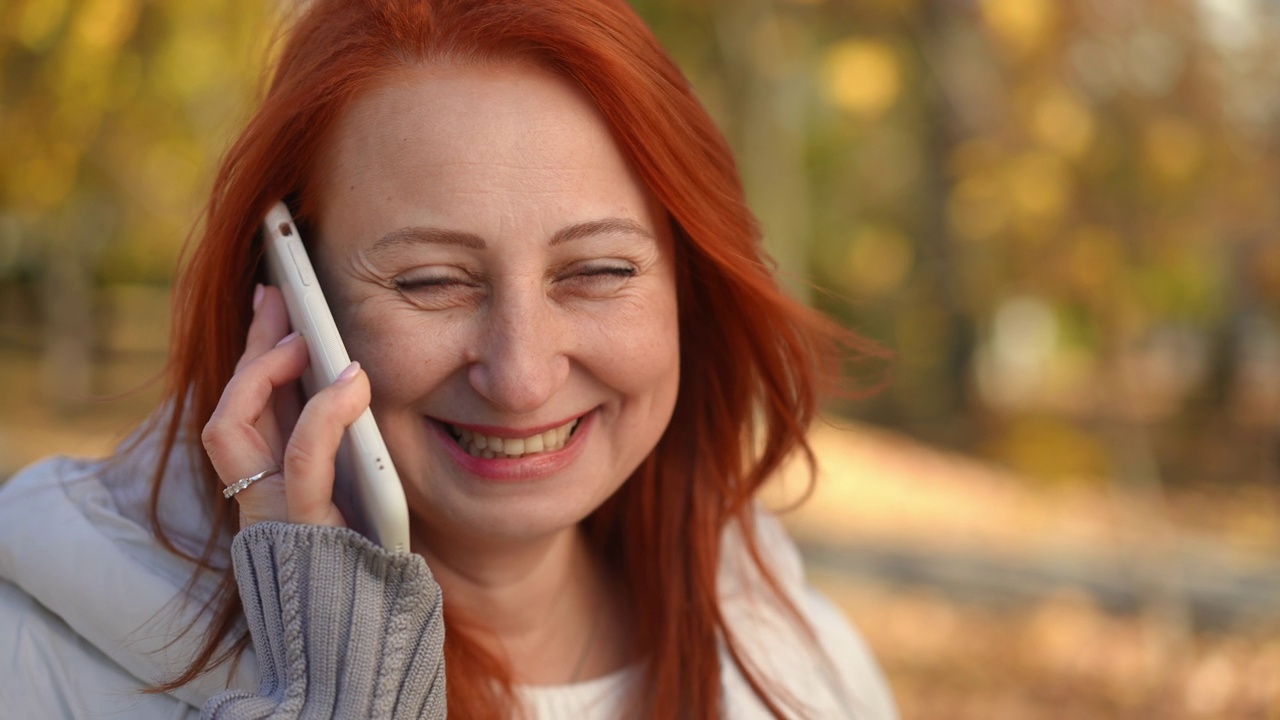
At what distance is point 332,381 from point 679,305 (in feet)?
2.44

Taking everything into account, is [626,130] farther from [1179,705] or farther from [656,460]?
[1179,705]

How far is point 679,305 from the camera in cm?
212

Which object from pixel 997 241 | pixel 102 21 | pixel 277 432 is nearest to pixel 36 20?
pixel 102 21

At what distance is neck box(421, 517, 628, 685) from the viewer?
1962mm

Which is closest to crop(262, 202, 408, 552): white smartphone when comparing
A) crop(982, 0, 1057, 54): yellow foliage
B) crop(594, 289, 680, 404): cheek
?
crop(594, 289, 680, 404): cheek

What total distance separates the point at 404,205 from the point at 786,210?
6.78 meters

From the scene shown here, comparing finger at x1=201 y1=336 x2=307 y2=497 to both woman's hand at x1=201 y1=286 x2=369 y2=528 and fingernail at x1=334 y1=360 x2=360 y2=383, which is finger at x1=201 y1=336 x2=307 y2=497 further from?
fingernail at x1=334 y1=360 x2=360 y2=383

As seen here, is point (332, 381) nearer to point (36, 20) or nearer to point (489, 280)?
point (489, 280)

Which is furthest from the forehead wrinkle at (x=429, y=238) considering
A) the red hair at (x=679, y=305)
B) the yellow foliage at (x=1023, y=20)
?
the yellow foliage at (x=1023, y=20)

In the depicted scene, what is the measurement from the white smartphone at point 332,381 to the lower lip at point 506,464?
0.11m

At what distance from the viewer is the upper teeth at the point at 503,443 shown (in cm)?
172

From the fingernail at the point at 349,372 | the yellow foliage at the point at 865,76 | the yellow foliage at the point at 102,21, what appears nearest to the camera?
the fingernail at the point at 349,372

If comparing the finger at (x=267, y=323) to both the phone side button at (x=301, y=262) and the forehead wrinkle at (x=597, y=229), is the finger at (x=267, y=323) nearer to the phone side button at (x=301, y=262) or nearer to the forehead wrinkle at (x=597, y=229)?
the phone side button at (x=301, y=262)

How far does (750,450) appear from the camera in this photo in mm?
2318
